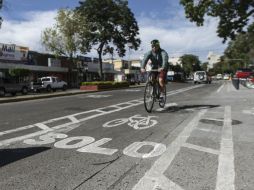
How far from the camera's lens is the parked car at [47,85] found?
43062 millimetres

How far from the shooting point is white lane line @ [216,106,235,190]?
401 centimetres

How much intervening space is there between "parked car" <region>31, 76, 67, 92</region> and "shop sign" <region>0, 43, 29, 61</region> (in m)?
5.91

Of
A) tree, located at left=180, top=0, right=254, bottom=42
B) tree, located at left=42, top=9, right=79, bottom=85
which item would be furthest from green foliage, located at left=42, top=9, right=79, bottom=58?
tree, located at left=180, top=0, right=254, bottom=42

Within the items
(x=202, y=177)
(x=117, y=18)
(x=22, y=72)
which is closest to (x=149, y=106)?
(x=202, y=177)

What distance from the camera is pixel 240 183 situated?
4043 mm

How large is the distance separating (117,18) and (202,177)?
54.5 meters

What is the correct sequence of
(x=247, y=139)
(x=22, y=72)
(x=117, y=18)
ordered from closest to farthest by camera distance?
(x=247, y=139) < (x=22, y=72) < (x=117, y=18)

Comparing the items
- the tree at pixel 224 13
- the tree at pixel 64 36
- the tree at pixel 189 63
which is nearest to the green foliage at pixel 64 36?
the tree at pixel 64 36

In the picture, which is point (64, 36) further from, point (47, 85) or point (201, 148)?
point (201, 148)

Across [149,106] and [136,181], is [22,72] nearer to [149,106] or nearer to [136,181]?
[149,106]

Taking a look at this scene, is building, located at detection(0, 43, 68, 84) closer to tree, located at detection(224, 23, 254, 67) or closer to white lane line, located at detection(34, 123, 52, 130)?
tree, located at detection(224, 23, 254, 67)

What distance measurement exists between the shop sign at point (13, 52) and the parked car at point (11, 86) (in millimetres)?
10415

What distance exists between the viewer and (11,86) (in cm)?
3659

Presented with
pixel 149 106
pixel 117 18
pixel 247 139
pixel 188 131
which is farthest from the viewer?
pixel 117 18
